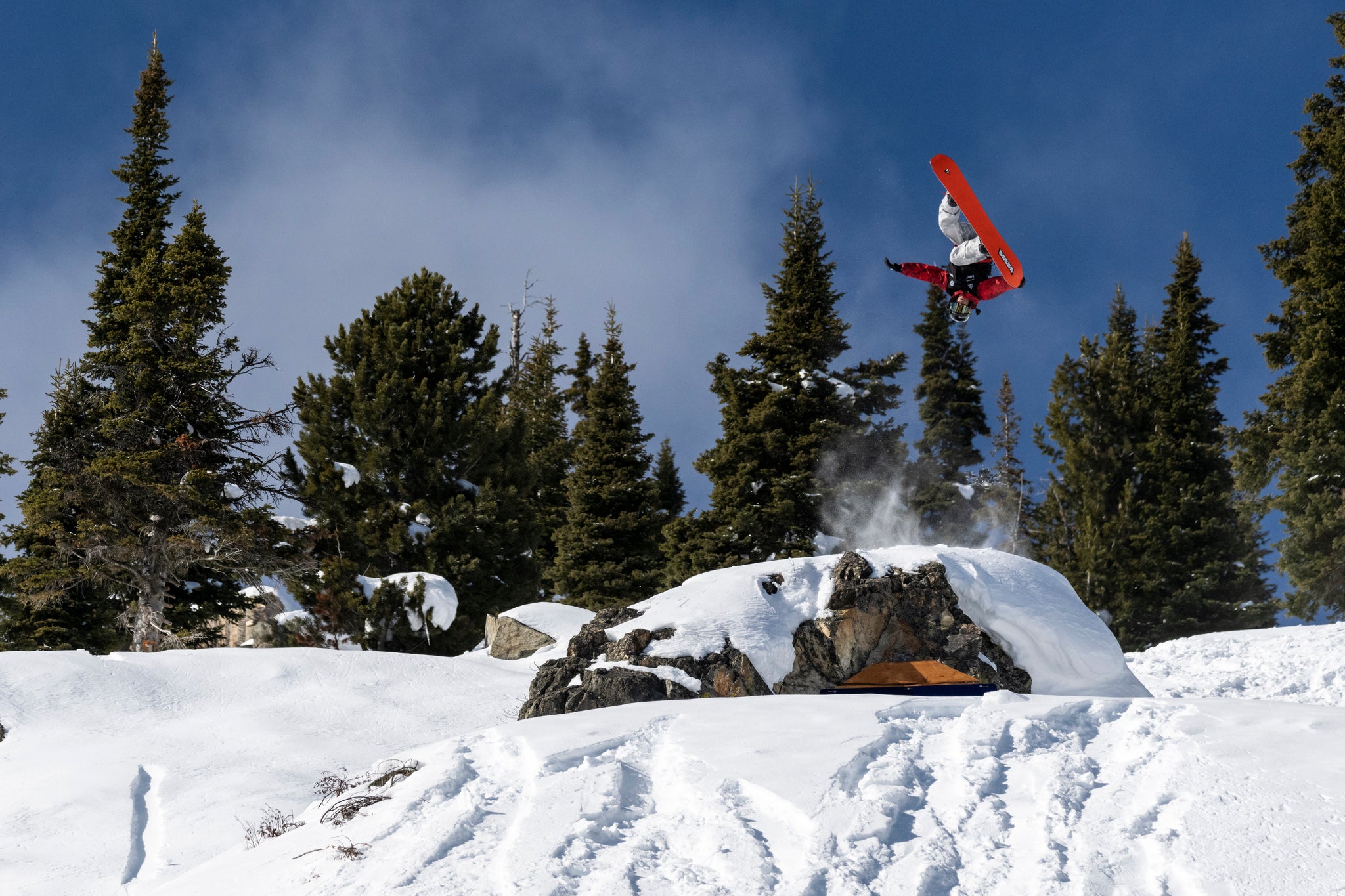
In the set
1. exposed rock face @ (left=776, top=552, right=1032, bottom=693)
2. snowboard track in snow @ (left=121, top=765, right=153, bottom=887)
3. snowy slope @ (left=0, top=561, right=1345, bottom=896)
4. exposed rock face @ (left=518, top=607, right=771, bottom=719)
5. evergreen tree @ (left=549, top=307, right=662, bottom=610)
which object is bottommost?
snowboard track in snow @ (left=121, top=765, right=153, bottom=887)

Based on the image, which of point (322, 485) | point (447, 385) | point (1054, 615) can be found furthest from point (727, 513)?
point (1054, 615)

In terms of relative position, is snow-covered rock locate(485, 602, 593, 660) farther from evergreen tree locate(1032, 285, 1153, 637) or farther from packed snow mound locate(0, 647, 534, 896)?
evergreen tree locate(1032, 285, 1153, 637)

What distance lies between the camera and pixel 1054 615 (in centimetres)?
1140

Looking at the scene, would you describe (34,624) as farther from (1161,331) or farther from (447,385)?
(1161,331)

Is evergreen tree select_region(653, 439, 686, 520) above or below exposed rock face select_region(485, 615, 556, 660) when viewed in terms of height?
above

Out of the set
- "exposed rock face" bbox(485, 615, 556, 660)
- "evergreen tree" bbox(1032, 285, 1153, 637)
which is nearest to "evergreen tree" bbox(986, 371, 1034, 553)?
"evergreen tree" bbox(1032, 285, 1153, 637)

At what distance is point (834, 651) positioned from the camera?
10.8 m

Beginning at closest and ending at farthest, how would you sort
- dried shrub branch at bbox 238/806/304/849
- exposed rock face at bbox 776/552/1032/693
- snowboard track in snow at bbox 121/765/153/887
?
dried shrub branch at bbox 238/806/304/849, snowboard track in snow at bbox 121/765/153/887, exposed rock face at bbox 776/552/1032/693

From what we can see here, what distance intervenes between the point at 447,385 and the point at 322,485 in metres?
3.78

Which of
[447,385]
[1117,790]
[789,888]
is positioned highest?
[447,385]

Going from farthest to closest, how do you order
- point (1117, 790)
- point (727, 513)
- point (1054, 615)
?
point (727, 513), point (1054, 615), point (1117, 790)

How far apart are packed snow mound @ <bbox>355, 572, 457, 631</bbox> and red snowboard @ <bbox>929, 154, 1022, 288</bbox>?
497 inches

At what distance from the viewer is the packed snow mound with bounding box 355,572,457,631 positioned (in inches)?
730

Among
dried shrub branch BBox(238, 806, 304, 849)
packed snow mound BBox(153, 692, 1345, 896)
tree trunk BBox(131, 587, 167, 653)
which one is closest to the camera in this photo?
packed snow mound BBox(153, 692, 1345, 896)
